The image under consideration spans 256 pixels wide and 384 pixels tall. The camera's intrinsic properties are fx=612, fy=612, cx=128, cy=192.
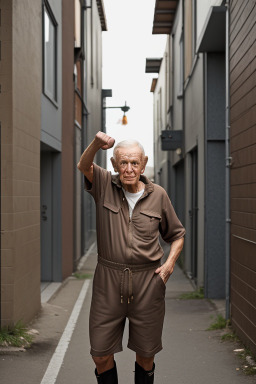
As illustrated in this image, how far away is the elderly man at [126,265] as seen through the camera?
3959 mm

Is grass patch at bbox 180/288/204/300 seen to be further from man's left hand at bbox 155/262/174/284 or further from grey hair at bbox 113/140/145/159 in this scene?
grey hair at bbox 113/140/145/159

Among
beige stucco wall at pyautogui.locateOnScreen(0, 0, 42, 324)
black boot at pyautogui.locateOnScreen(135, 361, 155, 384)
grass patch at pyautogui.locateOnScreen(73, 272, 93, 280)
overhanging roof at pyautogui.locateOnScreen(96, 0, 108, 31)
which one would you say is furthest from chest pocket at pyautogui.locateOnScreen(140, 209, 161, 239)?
overhanging roof at pyautogui.locateOnScreen(96, 0, 108, 31)

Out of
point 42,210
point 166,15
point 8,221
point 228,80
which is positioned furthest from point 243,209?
point 166,15

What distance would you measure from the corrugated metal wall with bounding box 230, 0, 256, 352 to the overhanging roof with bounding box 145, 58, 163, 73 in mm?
21084

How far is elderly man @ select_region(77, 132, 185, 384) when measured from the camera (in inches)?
156

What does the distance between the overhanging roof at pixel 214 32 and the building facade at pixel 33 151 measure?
2269 mm

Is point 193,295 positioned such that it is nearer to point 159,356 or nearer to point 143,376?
point 159,356

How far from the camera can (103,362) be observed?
4031 millimetres

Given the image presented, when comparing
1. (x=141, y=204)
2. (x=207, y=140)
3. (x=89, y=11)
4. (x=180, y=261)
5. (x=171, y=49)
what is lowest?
(x=180, y=261)

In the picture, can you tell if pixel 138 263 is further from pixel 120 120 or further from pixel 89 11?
pixel 120 120

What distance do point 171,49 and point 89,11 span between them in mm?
2994

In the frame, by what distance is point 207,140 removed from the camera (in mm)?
9570

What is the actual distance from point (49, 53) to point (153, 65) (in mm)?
18792

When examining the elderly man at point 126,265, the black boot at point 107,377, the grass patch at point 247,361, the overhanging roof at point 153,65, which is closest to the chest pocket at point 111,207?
the elderly man at point 126,265
